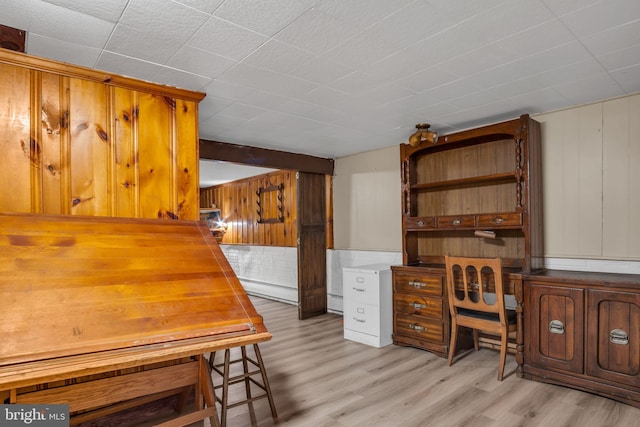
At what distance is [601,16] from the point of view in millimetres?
1928

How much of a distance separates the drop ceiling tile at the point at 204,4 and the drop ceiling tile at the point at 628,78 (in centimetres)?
272

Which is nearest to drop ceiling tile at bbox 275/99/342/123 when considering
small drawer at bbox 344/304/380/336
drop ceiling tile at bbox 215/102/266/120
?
drop ceiling tile at bbox 215/102/266/120

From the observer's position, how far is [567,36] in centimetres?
213

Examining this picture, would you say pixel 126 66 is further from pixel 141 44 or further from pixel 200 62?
pixel 200 62

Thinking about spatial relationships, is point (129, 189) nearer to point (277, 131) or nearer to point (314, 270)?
point (277, 131)

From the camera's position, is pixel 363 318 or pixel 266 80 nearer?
pixel 266 80

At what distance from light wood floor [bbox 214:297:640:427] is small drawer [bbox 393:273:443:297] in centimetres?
62

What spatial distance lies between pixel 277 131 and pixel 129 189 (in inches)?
77.9

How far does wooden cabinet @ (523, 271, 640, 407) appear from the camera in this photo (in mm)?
2674

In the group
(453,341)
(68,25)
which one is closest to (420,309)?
(453,341)

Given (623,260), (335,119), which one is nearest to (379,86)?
(335,119)

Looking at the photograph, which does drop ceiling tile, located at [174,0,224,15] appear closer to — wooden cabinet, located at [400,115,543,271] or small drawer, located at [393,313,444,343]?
wooden cabinet, located at [400,115,543,271]

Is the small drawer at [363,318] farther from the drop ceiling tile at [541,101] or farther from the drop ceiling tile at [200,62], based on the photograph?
the drop ceiling tile at [200,62]

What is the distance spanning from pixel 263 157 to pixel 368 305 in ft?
7.53
